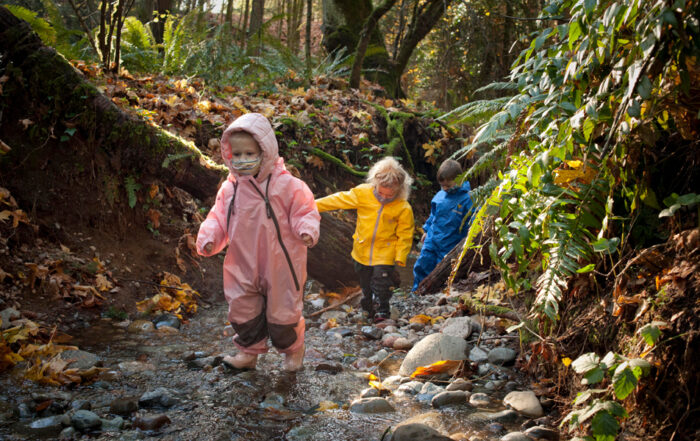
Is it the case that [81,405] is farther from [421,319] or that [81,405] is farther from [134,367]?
[421,319]

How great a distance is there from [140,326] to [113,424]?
181cm

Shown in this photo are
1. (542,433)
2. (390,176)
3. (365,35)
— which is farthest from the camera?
(365,35)

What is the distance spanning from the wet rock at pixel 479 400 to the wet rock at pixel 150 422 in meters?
1.69

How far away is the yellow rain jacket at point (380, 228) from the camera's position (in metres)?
5.41

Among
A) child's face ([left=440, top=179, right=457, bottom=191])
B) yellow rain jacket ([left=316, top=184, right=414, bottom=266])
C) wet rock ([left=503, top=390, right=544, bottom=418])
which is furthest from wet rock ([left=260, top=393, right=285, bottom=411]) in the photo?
child's face ([left=440, top=179, right=457, bottom=191])

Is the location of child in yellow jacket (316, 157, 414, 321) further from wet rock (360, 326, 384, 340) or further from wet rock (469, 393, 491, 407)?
wet rock (469, 393, 491, 407)

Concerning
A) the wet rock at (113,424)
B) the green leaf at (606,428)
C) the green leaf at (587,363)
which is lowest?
the wet rock at (113,424)

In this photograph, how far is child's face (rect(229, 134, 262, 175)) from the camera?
3.61m

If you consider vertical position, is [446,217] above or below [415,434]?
above

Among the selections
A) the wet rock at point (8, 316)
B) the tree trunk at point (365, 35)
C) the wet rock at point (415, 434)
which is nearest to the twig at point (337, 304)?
the wet rock at point (8, 316)

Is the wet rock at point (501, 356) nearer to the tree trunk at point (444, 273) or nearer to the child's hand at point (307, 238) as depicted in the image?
the child's hand at point (307, 238)

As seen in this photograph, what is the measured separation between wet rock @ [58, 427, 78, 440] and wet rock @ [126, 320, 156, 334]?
177cm

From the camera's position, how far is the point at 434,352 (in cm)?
358

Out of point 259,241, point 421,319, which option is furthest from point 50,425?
point 421,319
